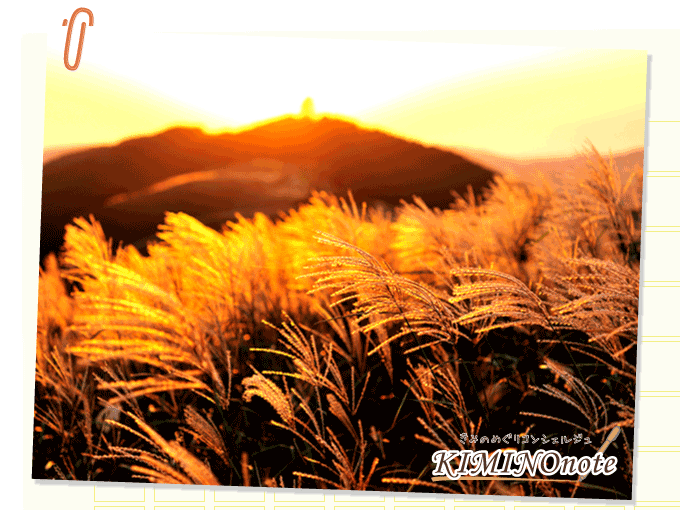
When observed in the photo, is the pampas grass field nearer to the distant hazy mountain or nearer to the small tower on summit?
the distant hazy mountain

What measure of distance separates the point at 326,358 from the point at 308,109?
1092 millimetres

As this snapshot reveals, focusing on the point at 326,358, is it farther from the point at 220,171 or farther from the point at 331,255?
the point at 220,171

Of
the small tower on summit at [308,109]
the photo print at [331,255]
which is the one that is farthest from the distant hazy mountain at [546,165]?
the small tower on summit at [308,109]

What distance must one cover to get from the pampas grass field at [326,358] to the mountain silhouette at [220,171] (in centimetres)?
11

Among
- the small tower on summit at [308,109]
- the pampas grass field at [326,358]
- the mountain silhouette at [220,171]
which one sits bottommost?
the pampas grass field at [326,358]

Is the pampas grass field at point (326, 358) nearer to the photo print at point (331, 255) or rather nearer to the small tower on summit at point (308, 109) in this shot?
the photo print at point (331, 255)

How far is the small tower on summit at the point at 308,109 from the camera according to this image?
2287mm

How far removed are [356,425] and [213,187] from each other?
1.21 metres

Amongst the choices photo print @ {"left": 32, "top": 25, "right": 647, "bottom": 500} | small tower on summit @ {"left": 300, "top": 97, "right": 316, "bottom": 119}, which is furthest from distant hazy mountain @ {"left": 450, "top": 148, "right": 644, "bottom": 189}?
small tower on summit @ {"left": 300, "top": 97, "right": 316, "bottom": 119}

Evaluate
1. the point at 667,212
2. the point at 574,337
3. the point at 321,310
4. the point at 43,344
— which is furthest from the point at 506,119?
the point at 43,344

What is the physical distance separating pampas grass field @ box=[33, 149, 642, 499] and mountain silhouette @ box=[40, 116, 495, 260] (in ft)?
0.35

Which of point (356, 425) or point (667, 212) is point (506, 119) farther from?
point (356, 425)

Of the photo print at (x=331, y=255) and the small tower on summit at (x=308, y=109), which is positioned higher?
the small tower on summit at (x=308, y=109)

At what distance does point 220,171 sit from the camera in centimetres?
234
